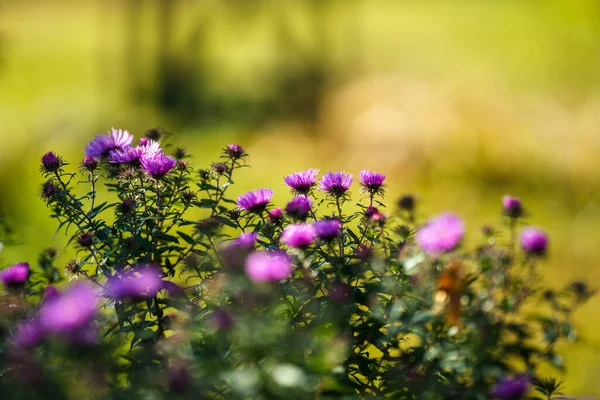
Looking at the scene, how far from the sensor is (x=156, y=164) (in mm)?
1025

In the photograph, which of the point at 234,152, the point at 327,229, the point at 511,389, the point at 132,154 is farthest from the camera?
the point at 234,152

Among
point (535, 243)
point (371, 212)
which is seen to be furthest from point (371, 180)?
point (535, 243)

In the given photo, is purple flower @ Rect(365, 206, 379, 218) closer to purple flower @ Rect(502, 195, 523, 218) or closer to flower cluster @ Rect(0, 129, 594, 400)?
flower cluster @ Rect(0, 129, 594, 400)

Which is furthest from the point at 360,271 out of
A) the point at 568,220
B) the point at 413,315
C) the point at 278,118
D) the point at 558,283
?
the point at 278,118

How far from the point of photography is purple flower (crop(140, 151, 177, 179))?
1025mm

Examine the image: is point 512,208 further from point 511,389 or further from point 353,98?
point 353,98

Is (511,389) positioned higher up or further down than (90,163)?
further down

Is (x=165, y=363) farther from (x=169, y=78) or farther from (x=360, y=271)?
(x=169, y=78)

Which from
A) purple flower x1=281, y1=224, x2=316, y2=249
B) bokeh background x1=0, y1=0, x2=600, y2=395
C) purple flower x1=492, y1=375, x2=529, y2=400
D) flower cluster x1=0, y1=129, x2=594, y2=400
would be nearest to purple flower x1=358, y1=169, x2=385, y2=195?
flower cluster x1=0, y1=129, x2=594, y2=400

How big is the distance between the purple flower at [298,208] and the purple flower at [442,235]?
200 millimetres

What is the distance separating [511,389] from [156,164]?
56 cm

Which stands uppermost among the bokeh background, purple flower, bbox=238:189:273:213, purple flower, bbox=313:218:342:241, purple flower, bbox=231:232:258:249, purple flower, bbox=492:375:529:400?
the bokeh background

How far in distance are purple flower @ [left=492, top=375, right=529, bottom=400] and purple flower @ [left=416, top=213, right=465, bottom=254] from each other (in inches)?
6.6

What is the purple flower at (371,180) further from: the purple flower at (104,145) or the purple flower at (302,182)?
the purple flower at (104,145)
